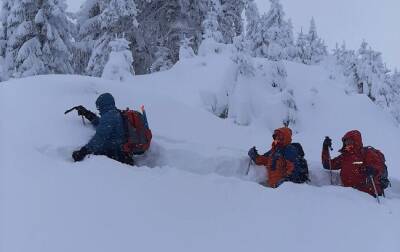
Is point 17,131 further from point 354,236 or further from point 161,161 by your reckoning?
point 354,236

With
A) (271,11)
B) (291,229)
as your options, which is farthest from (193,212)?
(271,11)

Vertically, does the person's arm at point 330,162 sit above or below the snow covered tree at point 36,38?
below

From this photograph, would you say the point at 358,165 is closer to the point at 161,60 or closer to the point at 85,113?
the point at 85,113

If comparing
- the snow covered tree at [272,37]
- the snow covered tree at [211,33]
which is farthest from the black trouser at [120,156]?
the snow covered tree at [272,37]

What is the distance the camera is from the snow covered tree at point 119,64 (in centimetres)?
1767

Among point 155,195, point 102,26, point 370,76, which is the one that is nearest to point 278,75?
point 102,26

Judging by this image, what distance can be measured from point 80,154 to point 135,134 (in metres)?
1.09

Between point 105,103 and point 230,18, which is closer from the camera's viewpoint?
point 105,103

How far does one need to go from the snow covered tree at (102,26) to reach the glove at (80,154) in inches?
525

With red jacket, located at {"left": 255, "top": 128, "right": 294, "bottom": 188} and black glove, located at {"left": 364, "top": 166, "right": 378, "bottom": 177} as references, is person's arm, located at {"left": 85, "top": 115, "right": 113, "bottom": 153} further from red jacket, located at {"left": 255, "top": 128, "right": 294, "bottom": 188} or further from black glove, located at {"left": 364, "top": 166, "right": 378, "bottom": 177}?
black glove, located at {"left": 364, "top": 166, "right": 378, "bottom": 177}

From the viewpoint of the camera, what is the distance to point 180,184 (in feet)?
24.4

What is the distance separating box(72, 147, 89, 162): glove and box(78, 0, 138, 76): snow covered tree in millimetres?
13334

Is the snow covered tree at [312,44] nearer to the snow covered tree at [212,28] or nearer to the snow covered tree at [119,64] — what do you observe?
the snow covered tree at [212,28]

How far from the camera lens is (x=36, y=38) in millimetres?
21141
